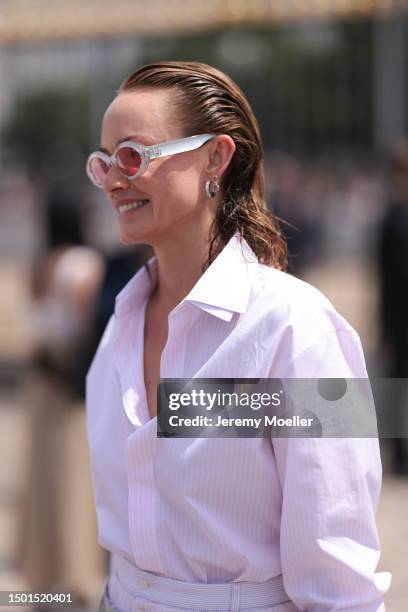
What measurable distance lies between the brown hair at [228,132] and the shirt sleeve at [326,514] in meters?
0.32

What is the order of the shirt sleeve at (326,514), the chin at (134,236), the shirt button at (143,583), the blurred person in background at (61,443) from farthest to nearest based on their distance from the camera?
the blurred person in background at (61,443) → the chin at (134,236) → the shirt button at (143,583) → the shirt sleeve at (326,514)

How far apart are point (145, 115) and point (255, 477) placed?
632 mm

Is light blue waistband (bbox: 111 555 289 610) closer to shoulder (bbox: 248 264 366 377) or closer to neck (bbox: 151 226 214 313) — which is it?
shoulder (bbox: 248 264 366 377)

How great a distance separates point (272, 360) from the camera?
1.66 m

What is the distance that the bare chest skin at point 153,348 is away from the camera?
1.86 metres

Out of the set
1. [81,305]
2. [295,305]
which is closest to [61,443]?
[81,305]

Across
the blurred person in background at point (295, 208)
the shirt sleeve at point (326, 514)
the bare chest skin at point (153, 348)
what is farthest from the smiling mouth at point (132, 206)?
the blurred person in background at point (295, 208)

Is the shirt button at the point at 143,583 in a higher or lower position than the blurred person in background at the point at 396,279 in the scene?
higher

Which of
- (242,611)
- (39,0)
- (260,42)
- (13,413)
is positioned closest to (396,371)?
(13,413)

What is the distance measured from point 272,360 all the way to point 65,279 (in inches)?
111

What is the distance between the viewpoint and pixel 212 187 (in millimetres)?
1857

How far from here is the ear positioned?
1832 mm

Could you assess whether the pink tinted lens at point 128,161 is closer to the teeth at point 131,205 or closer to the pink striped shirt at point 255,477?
the teeth at point 131,205

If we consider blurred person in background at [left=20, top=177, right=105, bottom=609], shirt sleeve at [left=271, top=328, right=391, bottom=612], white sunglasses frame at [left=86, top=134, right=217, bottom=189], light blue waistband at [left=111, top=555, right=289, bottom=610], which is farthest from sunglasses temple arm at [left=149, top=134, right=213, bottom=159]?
blurred person in background at [left=20, top=177, right=105, bottom=609]
